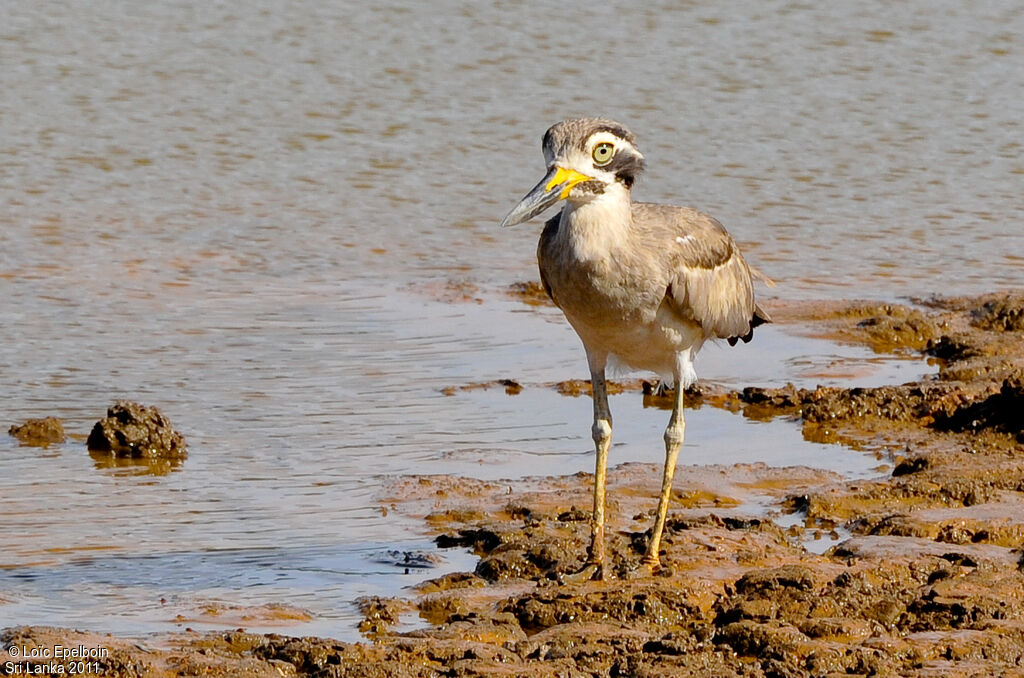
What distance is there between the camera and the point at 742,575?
7281 millimetres

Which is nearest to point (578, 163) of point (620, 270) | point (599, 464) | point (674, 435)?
point (620, 270)

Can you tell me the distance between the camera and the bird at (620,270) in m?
7.15

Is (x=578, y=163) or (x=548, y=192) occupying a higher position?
(x=578, y=163)

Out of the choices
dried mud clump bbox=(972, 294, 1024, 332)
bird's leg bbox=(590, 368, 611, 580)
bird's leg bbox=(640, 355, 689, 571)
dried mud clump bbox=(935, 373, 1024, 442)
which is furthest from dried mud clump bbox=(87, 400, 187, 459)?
dried mud clump bbox=(972, 294, 1024, 332)

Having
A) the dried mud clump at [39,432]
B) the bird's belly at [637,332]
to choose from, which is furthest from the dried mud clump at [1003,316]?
the dried mud clump at [39,432]

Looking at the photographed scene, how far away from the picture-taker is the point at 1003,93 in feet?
62.3

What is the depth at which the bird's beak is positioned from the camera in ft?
23.2

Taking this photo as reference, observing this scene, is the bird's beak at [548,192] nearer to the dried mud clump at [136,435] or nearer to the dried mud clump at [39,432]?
the dried mud clump at [136,435]

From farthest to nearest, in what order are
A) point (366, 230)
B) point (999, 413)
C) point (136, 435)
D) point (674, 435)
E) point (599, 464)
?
point (366, 230), point (999, 413), point (136, 435), point (674, 435), point (599, 464)

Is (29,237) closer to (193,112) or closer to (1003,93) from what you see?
(193,112)

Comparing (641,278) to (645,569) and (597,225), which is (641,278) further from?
(645,569)

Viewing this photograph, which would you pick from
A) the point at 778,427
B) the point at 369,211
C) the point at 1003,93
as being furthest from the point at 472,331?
the point at 1003,93

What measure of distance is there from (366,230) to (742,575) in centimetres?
767

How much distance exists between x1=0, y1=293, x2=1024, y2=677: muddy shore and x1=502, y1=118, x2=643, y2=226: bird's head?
1508 millimetres
